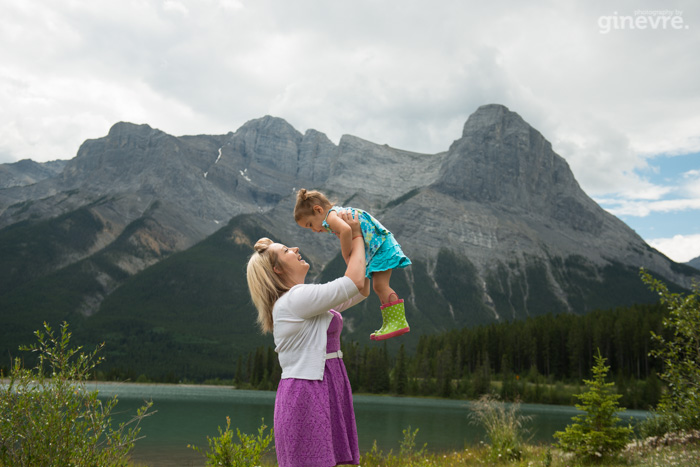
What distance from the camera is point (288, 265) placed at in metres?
5.01

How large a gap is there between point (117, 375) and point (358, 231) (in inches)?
5399

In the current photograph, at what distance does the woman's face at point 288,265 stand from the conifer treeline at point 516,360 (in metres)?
89.6

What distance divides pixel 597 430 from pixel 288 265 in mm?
11548

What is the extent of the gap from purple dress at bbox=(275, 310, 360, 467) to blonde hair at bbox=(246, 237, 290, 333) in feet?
2.11

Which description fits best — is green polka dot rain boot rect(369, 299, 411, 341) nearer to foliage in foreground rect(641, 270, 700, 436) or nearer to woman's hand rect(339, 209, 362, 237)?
woman's hand rect(339, 209, 362, 237)

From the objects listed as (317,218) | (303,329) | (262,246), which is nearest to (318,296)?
(303,329)

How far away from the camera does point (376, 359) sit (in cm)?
10769

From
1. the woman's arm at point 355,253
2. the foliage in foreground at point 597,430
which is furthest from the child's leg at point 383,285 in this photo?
the foliage in foreground at point 597,430

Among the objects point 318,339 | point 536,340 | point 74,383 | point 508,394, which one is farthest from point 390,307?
point 536,340

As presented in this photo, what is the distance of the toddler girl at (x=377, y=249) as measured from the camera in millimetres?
5137

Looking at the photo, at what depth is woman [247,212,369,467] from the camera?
4.53 metres

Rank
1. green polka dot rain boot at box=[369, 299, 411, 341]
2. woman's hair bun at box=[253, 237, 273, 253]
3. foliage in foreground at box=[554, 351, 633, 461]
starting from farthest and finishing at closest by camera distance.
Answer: foliage in foreground at box=[554, 351, 633, 461], green polka dot rain boot at box=[369, 299, 411, 341], woman's hair bun at box=[253, 237, 273, 253]

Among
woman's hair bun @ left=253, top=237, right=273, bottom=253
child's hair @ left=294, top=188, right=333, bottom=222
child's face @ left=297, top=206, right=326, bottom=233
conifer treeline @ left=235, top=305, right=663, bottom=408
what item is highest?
child's hair @ left=294, top=188, right=333, bottom=222

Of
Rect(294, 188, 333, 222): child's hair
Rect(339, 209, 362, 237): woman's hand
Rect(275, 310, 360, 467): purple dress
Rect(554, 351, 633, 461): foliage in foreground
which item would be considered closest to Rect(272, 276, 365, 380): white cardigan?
Rect(275, 310, 360, 467): purple dress
